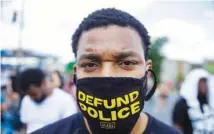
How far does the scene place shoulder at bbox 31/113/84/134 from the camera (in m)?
1.84

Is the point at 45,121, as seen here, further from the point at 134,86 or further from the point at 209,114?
the point at 134,86

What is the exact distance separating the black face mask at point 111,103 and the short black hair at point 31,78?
9.43 feet

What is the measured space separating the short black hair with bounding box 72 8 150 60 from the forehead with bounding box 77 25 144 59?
3 cm

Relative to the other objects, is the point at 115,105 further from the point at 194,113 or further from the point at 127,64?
the point at 194,113

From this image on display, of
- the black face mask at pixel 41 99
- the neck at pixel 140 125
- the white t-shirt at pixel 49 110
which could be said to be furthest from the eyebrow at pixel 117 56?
the black face mask at pixel 41 99

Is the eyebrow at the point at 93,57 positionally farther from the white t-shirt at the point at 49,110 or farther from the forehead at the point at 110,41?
the white t-shirt at the point at 49,110

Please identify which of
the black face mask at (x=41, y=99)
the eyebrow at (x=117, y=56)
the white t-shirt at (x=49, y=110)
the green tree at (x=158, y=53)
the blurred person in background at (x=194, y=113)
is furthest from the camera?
the green tree at (x=158, y=53)

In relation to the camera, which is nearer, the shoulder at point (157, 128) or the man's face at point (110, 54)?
the man's face at point (110, 54)

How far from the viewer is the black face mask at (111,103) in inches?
66.5

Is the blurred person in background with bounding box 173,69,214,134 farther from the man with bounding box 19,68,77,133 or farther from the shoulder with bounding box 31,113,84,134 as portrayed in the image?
the shoulder with bounding box 31,113,84,134

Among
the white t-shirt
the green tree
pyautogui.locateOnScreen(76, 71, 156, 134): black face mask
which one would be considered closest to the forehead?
pyautogui.locateOnScreen(76, 71, 156, 134): black face mask

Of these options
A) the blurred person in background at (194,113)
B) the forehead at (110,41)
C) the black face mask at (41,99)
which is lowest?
the blurred person in background at (194,113)

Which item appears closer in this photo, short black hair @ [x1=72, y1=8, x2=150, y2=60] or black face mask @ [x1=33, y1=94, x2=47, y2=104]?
short black hair @ [x1=72, y1=8, x2=150, y2=60]

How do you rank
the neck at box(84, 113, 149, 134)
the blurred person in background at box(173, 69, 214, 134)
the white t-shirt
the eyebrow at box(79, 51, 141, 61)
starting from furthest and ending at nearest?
the blurred person in background at box(173, 69, 214, 134) → the white t-shirt → the neck at box(84, 113, 149, 134) → the eyebrow at box(79, 51, 141, 61)
